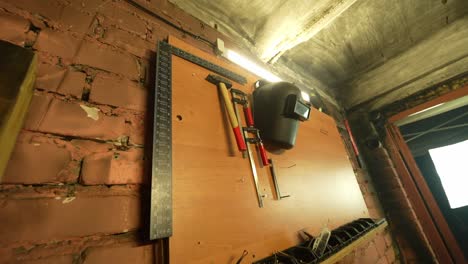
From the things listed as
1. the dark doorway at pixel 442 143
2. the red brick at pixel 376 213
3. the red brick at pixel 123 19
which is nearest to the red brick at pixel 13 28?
the red brick at pixel 123 19

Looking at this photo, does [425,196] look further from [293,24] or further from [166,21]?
[166,21]

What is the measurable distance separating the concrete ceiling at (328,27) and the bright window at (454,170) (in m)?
1.40

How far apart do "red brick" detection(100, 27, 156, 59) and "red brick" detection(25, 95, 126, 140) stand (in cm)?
27

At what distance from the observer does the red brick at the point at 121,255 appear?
16.0 inches

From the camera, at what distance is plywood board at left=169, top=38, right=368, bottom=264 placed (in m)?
0.55

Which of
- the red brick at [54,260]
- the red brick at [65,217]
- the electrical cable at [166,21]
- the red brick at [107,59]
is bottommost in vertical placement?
the red brick at [54,260]

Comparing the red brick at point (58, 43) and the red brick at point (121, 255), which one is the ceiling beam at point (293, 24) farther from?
the red brick at point (121, 255)

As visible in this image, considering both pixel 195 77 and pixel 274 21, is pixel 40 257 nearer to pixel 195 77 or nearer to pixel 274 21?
pixel 195 77

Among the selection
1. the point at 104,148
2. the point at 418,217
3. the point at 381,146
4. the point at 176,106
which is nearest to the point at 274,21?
the point at 176,106

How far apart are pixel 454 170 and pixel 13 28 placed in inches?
145

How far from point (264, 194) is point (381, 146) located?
174 cm

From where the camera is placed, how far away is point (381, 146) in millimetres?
1908

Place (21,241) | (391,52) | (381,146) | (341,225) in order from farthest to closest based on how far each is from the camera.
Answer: (381,146) → (391,52) → (341,225) → (21,241)

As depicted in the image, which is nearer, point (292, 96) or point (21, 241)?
point (21, 241)
